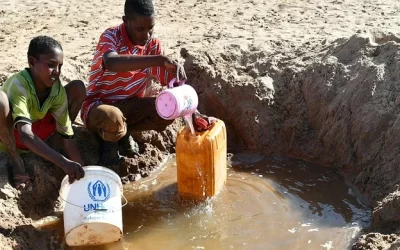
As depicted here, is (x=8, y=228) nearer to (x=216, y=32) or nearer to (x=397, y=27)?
(x=216, y=32)

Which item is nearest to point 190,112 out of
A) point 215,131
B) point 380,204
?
point 215,131

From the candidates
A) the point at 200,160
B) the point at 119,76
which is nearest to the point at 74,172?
the point at 200,160

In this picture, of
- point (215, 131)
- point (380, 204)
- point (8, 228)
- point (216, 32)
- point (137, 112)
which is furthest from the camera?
point (216, 32)

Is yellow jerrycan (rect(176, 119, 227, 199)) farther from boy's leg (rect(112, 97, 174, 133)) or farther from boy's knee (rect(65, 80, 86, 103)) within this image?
boy's knee (rect(65, 80, 86, 103))

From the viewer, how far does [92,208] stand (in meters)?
3.05

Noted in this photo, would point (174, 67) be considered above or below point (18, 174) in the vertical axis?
above

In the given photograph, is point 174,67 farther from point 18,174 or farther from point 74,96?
point 18,174

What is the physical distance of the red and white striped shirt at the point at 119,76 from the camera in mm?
3852

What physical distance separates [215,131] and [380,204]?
1.09 m

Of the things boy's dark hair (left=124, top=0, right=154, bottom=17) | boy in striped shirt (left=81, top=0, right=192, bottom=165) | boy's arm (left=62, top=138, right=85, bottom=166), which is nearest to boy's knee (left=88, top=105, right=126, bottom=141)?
boy in striped shirt (left=81, top=0, right=192, bottom=165)

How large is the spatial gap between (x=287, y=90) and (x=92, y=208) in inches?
85.3

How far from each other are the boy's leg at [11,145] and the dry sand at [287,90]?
0.23 feet

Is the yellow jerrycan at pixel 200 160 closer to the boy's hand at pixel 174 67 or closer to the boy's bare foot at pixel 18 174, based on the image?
the boy's hand at pixel 174 67

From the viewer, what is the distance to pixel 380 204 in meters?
3.49
